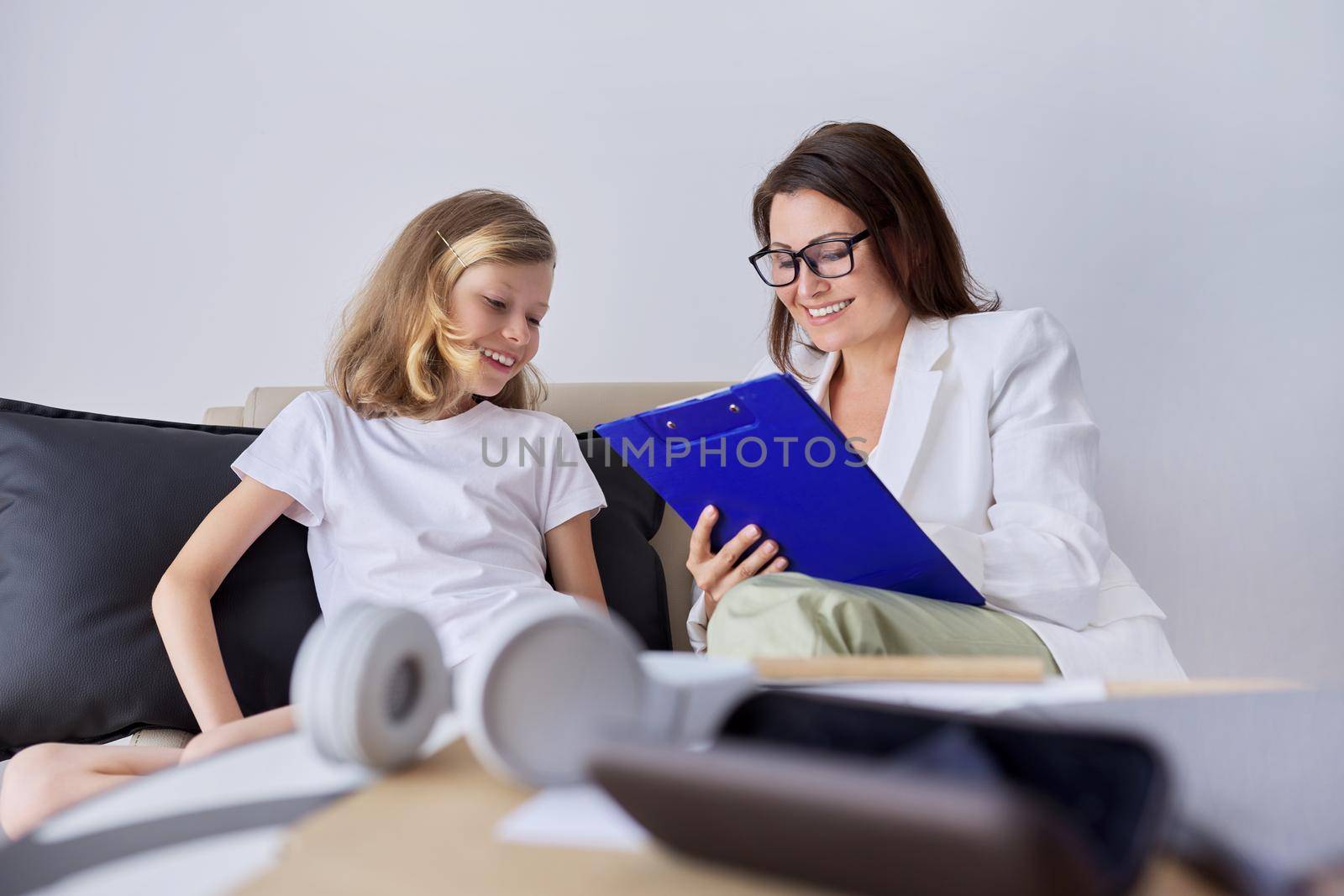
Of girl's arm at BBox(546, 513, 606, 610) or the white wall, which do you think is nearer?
girl's arm at BBox(546, 513, 606, 610)

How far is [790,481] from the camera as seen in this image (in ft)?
3.62

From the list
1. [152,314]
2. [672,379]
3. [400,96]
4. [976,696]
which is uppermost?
[400,96]

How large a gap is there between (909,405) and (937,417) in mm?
45

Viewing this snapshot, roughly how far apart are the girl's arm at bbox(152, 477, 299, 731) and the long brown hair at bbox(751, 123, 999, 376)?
93 centimetres

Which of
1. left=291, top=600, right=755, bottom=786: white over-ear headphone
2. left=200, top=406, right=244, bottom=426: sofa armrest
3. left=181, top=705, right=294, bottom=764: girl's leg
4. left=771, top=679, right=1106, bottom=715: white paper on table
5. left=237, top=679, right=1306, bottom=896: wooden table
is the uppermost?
left=200, top=406, right=244, bottom=426: sofa armrest

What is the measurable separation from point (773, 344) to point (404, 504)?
77 cm

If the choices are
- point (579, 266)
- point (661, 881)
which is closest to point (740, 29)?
point (579, 266)

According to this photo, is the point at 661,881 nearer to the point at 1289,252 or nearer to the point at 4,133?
the point at 1289,252

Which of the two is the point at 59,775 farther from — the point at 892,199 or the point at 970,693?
the point at 892,199

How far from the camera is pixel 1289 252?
1.94 metres

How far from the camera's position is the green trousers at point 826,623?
89 cm

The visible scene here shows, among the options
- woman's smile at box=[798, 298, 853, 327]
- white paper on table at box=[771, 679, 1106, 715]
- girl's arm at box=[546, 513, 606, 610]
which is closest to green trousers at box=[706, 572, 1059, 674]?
white paper on table at box=[771, 679, 1106, 715]

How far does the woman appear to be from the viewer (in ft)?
3.96

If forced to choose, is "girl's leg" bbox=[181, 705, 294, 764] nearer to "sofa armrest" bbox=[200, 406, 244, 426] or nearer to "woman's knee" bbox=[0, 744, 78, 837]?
"woman's knee" bbox=[0, 744, 78, 837]
